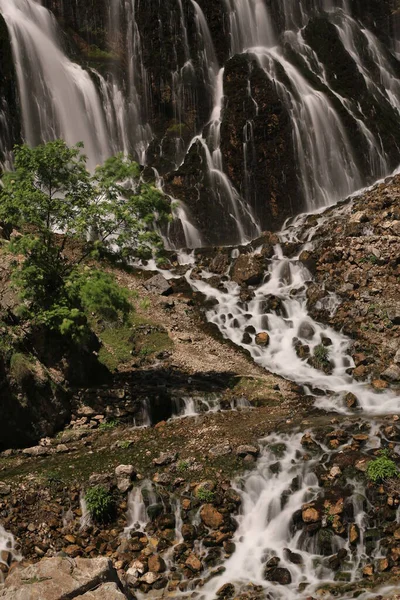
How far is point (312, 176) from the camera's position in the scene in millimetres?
34781

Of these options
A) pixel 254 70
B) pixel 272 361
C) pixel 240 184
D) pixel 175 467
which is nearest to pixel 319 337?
pixel 272 361

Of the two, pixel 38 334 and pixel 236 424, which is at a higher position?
pixel 38 334

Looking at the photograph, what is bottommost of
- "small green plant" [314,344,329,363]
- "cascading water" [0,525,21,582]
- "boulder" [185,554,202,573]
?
"boulder" [185,554,202,573]

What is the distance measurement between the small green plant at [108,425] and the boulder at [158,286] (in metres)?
9.90

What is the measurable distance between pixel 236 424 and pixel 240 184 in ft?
68.7

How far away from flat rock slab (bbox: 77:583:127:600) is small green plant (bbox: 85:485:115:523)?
154 inches

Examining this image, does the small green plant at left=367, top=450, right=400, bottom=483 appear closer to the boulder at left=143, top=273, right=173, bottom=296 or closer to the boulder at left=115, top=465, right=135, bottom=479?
the boulder at left=115, top=465, right=135, bottom=479

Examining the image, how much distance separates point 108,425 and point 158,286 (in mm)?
10405

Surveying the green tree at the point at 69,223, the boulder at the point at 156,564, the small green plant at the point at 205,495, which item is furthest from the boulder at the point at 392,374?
the boulder at the point at 156,564

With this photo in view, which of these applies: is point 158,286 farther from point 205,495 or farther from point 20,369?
point 205,495

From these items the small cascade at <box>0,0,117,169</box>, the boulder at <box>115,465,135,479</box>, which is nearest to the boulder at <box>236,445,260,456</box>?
the boulder at <box>115,465,135,479</box>

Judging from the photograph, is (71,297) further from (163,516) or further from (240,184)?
(240,184)

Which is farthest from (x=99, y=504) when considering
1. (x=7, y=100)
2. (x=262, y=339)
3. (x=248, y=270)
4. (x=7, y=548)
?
(x=7, y=100)

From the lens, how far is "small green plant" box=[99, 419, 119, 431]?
15.8 m
